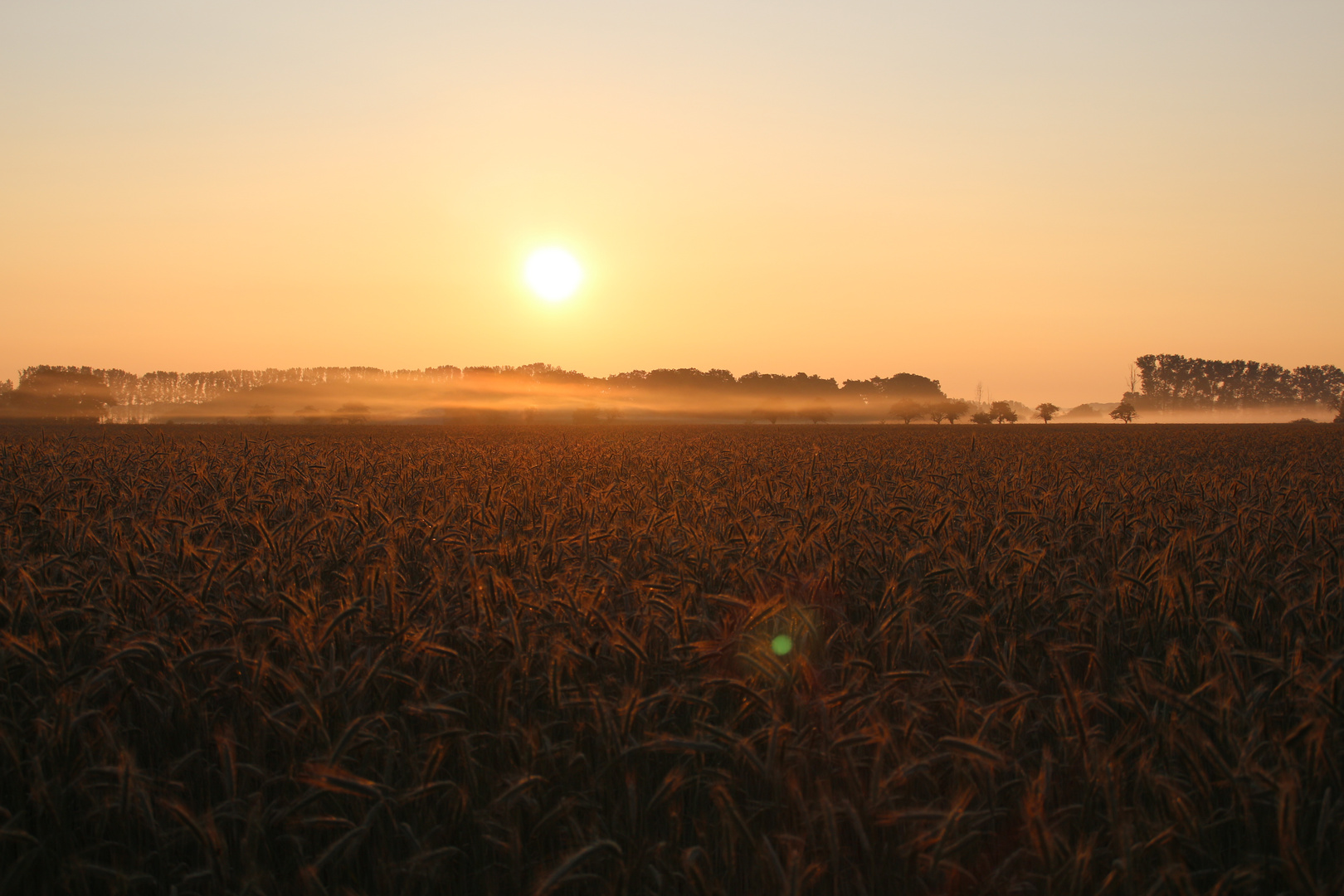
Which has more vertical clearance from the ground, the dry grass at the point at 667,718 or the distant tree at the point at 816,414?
the distant tree at the point at 816,414

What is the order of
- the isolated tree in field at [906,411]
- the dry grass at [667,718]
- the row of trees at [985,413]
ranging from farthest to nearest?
the isolated tree in field at [906,411]
the row of trees at [985,413]
the dry grass at [667,718]

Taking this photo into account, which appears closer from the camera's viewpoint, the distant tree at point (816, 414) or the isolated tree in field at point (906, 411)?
the isolated tree in field at point (906, 411)

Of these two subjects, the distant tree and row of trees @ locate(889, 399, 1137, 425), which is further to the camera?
the distant tree

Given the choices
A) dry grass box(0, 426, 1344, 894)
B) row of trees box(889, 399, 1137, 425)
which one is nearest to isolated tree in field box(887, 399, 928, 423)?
row of trees box(889, 399, 1137, 425)

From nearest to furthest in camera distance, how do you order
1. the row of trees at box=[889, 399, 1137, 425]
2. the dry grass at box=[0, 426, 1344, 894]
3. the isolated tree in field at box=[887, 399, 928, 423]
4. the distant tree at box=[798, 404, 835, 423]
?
the dry grass at box=[0, 426, 1344, 894]
the row of trees at box=[889, 399, 1137, 425]
the isolated tree in field at box=[887, 399, 928, 423]
the distant tree at box=[798, 404, 835, 423]

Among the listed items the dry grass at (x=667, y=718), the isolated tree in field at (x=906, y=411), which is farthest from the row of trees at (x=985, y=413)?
the dry grass at (x=667, y=718)

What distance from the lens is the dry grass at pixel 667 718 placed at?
201 cm

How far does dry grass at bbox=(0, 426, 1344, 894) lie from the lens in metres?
2.01

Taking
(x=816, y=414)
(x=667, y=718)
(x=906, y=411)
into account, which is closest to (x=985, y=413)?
(x=906, y=411)

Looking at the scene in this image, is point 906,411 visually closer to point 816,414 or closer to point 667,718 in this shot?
point 816,414

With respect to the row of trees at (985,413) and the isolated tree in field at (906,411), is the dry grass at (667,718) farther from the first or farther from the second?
the isolated tree in field at (906,411)

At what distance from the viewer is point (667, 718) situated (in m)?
2.54

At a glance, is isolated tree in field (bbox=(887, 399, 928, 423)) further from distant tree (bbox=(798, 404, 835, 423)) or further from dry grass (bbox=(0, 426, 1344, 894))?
dry grass (bbox=(0, 426, 1344, 894))

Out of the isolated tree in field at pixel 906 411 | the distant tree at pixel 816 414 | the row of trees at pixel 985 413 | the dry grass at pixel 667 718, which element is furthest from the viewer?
the distant tree at pixel 816 414
